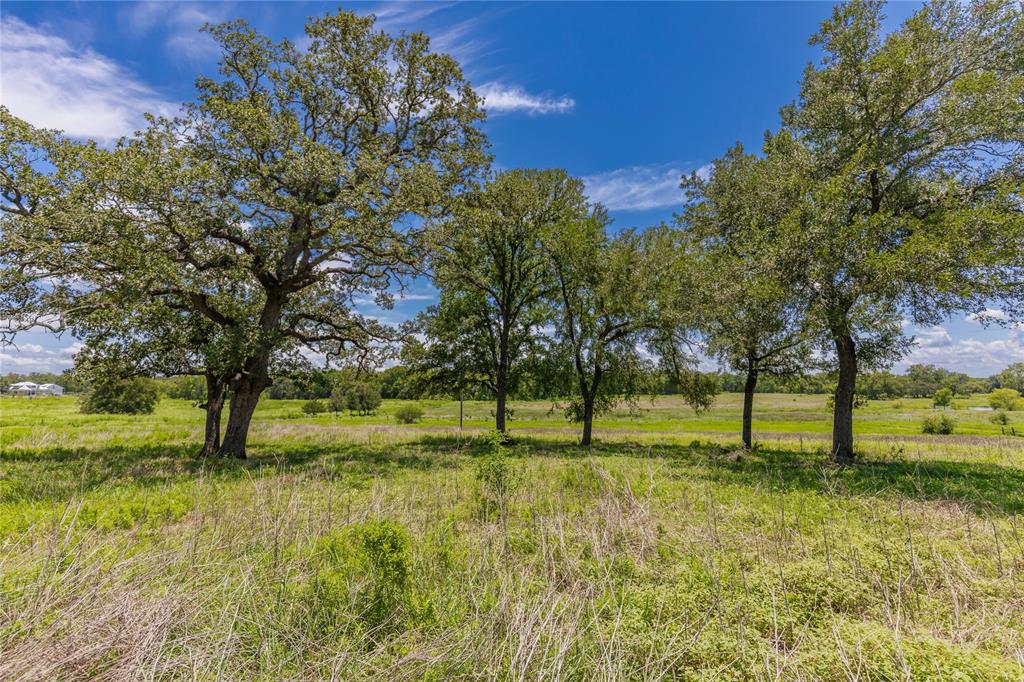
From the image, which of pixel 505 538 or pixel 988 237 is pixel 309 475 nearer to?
pixel 505 538

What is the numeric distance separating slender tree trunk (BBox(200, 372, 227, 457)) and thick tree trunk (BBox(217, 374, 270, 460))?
0.44 meters

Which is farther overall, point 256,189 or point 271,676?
point 256,189

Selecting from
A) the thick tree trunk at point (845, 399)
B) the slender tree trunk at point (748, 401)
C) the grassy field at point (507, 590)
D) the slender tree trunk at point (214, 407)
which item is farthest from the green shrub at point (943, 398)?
the slender tree trunk at point (214, 407)

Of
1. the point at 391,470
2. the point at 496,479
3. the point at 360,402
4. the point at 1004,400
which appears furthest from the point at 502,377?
the point at 1004,400

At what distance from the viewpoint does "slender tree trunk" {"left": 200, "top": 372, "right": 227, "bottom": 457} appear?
16.5 meters

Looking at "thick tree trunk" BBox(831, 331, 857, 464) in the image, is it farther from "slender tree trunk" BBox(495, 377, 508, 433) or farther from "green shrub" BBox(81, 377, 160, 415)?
"green shrub" BBox(81, 377, 160, 415)

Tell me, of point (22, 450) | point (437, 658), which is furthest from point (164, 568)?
point (22, 450)

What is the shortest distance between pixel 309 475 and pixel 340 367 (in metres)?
8.83

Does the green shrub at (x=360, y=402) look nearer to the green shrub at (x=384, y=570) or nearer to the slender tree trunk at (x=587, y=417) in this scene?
the slender tree trunk at (x=587, y=417)

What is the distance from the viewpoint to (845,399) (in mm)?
15672

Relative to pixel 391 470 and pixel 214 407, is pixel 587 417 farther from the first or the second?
pixel 214 407

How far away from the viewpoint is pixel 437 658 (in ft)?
10.8

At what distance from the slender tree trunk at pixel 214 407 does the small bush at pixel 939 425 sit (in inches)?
2294

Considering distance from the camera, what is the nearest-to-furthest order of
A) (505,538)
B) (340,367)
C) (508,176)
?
(505,538), (340,367), (508,176)
